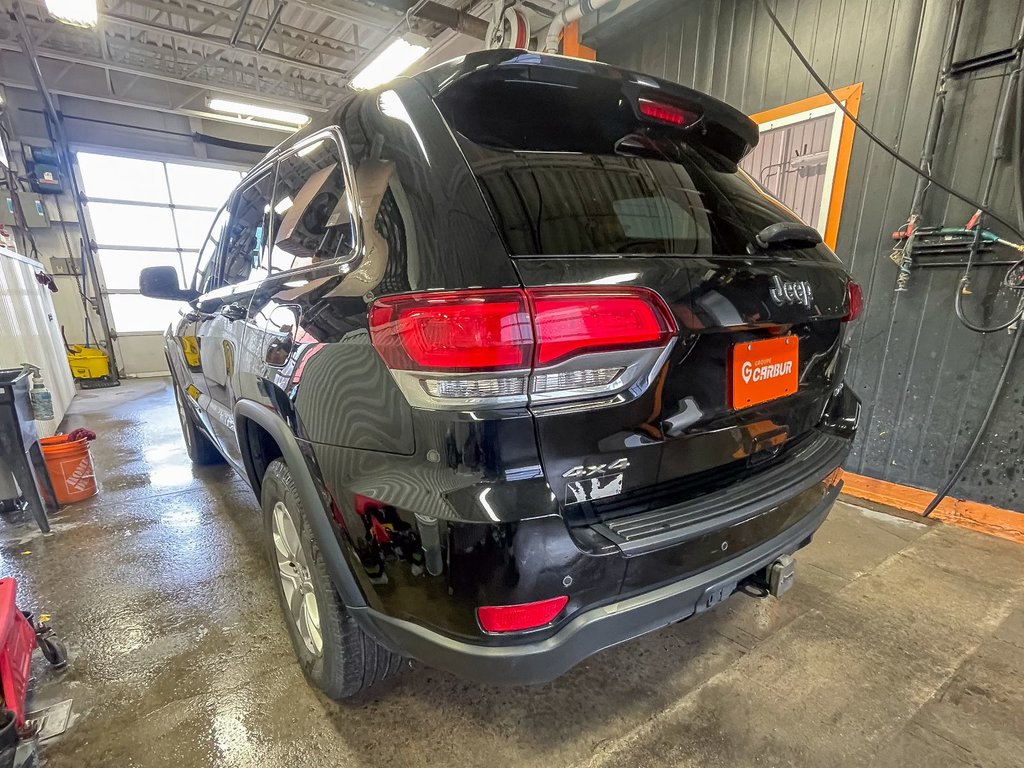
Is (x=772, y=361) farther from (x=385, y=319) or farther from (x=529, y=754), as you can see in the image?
(x=529, y=754)

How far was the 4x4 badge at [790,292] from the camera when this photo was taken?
3.68 feet

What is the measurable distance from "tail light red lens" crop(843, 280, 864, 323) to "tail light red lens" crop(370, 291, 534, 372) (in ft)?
3.62

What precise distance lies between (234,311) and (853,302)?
6.76ft

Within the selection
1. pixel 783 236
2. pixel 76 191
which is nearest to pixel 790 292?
pixel 783 236

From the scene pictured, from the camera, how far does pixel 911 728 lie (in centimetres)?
137

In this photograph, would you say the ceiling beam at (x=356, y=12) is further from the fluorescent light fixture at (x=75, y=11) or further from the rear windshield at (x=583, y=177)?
the rear windshield at (x=583, y=177)

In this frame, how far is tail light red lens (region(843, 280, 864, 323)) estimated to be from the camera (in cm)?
140

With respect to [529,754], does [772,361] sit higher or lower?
higher

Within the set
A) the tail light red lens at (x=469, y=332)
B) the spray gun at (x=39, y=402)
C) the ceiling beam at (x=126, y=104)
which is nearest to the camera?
the tail light red lens at (x=469, y=332)

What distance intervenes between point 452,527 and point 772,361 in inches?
34.1

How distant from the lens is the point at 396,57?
5.04m

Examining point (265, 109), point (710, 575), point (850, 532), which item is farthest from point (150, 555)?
point (265, 109)

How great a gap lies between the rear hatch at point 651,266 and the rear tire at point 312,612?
751mm

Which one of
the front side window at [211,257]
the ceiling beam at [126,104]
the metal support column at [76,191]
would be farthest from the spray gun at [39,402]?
the ceiling beam at [126,104]
